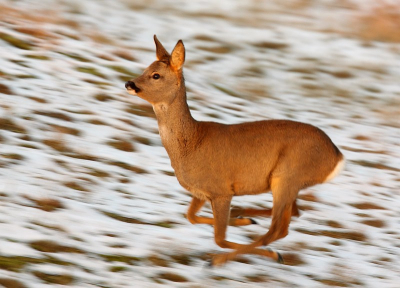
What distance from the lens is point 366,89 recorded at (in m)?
13.9

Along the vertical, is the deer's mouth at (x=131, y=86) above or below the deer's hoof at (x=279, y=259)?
above

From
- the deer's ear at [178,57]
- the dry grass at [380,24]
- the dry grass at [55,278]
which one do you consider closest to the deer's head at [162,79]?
the deer's ear at [178,57]

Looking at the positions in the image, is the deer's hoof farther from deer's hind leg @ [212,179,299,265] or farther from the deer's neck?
the deer's neck

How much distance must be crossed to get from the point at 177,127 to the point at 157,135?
141 inches

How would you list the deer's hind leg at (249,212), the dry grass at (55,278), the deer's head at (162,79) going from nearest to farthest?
the dry grass at (55,278), the deer's head at (162,79), the deer's hind leg at (249,212)

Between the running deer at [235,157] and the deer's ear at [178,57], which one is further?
the running deer at [235,157]

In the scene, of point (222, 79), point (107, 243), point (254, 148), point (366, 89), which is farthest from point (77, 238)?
point (366, 89)

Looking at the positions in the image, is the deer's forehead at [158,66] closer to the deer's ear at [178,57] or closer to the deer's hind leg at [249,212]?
the deer's ear at [178,57]

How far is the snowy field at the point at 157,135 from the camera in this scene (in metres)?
6.04

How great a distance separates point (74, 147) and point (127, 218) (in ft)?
6.27

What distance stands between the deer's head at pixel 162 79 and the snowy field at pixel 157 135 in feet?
3.97

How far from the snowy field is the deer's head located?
1.21 m

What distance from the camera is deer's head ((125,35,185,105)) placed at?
229 inches

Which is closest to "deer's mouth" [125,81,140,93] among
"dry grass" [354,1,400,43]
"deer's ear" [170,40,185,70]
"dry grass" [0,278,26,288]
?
"deer's ear" [170,40,185,70]
